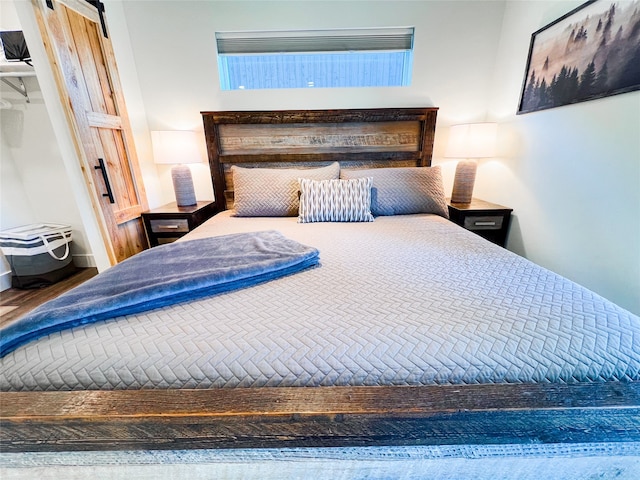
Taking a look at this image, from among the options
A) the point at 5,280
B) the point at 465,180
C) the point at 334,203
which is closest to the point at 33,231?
the point at 5,280

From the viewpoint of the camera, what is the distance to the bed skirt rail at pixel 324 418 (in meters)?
0.53

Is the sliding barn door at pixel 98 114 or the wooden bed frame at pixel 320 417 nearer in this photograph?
the wooden bed frame at pixel 320 417

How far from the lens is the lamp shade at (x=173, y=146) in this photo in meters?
2.17

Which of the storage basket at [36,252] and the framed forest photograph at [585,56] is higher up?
the framed forest photograph at [585,56]

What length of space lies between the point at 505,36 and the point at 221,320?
2.94 m

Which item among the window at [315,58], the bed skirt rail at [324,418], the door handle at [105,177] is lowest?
the bed skirt rail at [324,418]

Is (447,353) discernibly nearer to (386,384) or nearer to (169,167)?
(386,384)

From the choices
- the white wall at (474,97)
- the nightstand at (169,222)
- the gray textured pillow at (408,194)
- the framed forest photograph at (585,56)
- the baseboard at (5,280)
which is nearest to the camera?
the framed forest photograph at (585,56)

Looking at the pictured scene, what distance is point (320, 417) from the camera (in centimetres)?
53

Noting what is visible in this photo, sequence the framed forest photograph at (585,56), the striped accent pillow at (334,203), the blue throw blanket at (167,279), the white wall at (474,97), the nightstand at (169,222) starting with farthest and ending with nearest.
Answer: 1. the nightstand at (169,222)
2. the striped accent pillow at (334,203)
3. the white wall at (474,97)
4. the framed forest photograph at (585,56)
5. the blue throw blanket at (167,279)

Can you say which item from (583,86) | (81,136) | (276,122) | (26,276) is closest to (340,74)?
(276,122)

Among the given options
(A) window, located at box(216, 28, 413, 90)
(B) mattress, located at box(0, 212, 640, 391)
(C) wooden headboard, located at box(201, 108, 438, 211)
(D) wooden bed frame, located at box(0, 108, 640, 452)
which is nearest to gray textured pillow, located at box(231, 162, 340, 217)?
(C) wooden headboard, located at box(201, 108, 438, 211)

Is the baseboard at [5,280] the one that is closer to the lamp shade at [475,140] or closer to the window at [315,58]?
the window at [315,58]

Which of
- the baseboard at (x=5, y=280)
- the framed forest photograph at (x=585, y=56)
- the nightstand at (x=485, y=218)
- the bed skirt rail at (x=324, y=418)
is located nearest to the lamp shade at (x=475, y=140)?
the framed forest photograph at (x=585, y=56)
